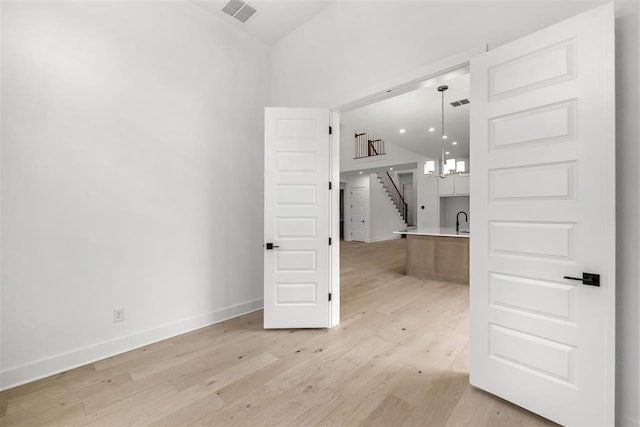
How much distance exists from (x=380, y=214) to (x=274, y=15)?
9.40m

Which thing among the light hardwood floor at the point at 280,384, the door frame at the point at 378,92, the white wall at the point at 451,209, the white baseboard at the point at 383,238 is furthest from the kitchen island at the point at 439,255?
the white wall at the point at 451,209

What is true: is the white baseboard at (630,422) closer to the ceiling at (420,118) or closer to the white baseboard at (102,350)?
the white baseboard at (102,350)

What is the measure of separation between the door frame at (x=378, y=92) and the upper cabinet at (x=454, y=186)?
306 inches

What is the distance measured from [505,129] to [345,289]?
339 centimetres

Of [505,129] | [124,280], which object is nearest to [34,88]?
[124,280]

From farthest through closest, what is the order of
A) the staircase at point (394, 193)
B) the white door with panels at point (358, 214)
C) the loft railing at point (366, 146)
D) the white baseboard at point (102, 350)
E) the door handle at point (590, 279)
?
the staircase at point (394, 193) → the white door with panels at point (358, 214) → the loft railing at point (366, 146) → the white baseboard at point (102, 350) → the door handle at point (590, 279)

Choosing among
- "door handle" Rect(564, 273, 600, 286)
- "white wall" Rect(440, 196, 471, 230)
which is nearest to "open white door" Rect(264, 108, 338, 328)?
"door handle" Rect(564, 273, 600, 286)

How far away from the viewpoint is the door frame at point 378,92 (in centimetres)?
213

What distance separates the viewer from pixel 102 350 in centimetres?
243

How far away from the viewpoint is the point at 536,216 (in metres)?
1.68

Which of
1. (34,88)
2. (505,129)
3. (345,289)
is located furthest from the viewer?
(345,289)

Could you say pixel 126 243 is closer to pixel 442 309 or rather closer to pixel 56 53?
pixel 56 53

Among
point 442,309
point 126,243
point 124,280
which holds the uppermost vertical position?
point 126,243

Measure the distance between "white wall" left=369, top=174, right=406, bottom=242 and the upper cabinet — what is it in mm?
2520
